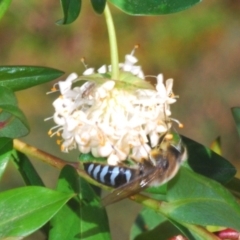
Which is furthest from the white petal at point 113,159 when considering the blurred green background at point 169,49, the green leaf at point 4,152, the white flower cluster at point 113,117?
the blurred green background at point 169,49

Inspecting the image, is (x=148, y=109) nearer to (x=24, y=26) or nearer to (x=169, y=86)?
(x=169, y=86)

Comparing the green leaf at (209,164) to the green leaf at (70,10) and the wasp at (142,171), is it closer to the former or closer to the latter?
the wasp at (142,171)

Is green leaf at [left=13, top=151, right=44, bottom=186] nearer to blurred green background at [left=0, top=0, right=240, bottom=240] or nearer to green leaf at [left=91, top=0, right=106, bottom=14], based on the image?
green leaf at [left=91, top=0, right=106, bottom=14]

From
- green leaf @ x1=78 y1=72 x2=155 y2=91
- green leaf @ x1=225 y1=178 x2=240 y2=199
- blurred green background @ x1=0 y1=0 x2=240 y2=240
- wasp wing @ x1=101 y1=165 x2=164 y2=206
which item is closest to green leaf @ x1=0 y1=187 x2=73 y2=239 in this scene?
wasp wing @ x1=101 y1=165 x2=164 y2=206

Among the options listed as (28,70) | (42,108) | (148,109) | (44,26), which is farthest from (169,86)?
(44,26)

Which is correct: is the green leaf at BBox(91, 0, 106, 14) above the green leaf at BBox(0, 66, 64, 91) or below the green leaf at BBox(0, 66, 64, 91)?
above

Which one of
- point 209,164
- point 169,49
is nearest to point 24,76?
point 209,164
